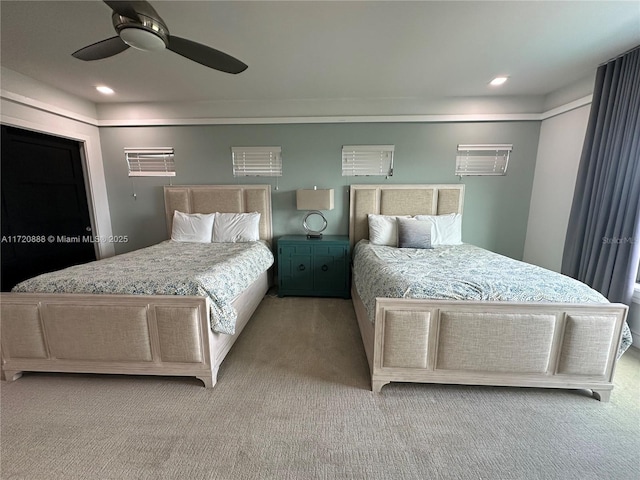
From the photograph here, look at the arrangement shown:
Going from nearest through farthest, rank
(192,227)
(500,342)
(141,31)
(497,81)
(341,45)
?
1. (141,31)
2. (500,342)
3. (341,45)
4. (497,81)
5. (192,227)

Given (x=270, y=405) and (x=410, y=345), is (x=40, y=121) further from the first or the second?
(x=410, y=345)

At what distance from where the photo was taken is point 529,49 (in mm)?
2133

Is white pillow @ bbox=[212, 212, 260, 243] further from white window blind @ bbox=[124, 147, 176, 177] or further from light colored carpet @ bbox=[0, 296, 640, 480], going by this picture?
light colored carpet @ bbox=[0, 296, 640, 480]

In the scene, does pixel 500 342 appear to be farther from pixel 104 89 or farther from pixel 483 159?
pixel 104 89

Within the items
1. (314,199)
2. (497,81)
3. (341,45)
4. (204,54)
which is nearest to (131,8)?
(204,54)

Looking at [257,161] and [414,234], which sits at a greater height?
[257,161]

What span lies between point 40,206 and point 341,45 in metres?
3.69

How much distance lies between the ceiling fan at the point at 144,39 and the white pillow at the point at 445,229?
105 inches

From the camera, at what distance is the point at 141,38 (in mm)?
1399

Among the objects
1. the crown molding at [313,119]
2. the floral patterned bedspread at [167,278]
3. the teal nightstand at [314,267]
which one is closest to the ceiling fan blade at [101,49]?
the floral patterned bedspread at [167,278]

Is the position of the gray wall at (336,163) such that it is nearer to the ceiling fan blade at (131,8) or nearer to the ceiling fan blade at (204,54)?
the ceiling fan blade at (204,54)

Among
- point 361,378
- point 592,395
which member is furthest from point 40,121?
point 592,395

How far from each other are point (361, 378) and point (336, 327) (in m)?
0.73

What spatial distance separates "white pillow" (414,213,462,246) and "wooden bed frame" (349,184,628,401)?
1.65 metres
